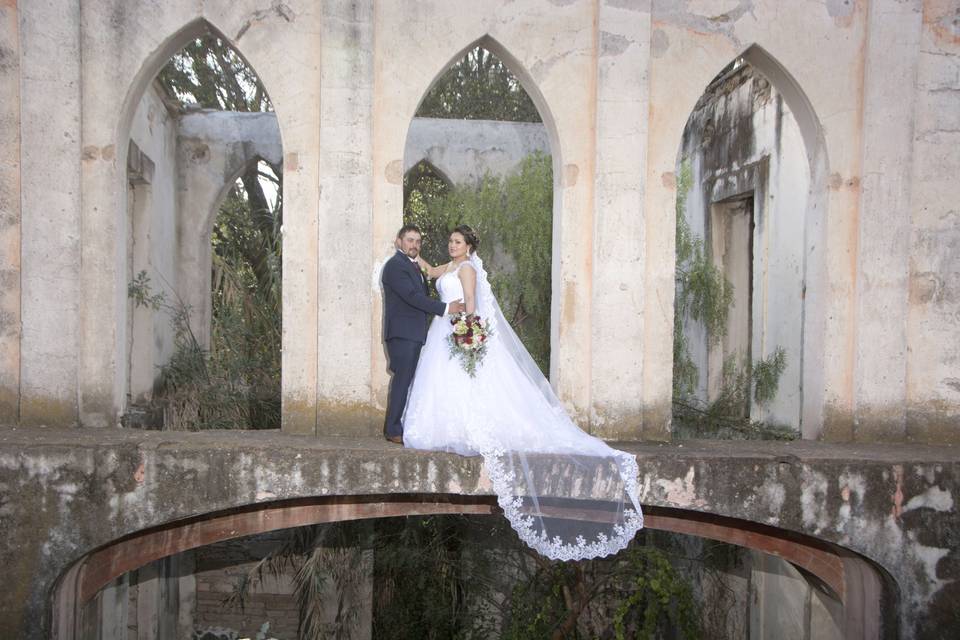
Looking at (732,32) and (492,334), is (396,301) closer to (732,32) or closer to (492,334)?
(492,334)

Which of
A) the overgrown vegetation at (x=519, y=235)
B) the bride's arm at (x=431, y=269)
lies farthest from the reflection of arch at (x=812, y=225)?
the overgrown vegetation at (x=519, y=235)

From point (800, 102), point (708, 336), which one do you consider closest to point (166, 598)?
point (708, 336)

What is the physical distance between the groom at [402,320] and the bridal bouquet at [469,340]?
0.18 meters

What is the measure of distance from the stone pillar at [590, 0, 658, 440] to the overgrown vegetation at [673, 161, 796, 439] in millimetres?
3183

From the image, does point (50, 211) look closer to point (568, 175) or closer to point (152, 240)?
point (152, 240)

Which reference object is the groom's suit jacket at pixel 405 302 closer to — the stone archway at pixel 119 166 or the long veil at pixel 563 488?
the stone archway at pixel 119 166

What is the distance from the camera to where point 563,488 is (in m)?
5.13

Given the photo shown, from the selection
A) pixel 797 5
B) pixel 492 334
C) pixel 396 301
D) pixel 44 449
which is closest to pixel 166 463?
pixel 44 449

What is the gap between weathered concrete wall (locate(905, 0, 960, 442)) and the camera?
5922mm

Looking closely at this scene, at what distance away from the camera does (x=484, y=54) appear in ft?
50.6

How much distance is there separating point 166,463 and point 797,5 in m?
5.23

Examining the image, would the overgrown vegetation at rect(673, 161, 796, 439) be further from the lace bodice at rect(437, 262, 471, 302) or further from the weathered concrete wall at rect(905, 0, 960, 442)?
the lace bodice at rect(437, 262, 471, 302)

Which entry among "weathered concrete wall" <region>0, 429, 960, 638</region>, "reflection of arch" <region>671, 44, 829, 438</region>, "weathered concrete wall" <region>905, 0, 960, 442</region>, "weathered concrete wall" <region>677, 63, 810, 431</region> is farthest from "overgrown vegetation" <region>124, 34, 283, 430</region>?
"weathered concrete wall" <region>905, 0, 960, 442</region>

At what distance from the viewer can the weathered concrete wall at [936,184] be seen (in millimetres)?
5922
